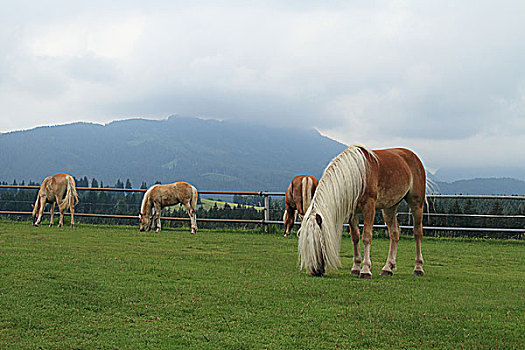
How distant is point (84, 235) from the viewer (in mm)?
10992

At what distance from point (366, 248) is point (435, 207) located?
9.13 m

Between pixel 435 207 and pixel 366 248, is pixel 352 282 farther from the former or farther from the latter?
pixel 435 207

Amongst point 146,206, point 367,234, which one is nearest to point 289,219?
point 146,206

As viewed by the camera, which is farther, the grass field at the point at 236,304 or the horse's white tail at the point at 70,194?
the horse's white tail at the point at 70,194

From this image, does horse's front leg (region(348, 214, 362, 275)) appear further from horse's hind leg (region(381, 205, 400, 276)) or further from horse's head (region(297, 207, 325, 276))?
horse's head (region(297, 207, 325, 276))

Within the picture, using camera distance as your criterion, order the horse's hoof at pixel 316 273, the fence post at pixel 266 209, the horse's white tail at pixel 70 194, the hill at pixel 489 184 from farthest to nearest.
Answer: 1. the hill at pixel 489 184
2. the fence post at pixel 266 209
3. the horse's white tail at pixel 70 194
4. the horse's hoof at pixel 316 273

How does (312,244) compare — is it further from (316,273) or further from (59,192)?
(59,192)

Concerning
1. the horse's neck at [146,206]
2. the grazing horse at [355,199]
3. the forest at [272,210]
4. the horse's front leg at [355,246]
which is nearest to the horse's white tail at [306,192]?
the forest at [272,210]

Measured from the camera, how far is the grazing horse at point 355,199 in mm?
6000

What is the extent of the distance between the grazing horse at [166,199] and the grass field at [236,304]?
19.4 ft

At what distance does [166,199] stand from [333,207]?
27.7ft

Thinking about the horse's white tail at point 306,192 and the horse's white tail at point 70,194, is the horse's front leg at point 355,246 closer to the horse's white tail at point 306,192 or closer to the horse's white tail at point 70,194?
the horse's white tail at point 306,192

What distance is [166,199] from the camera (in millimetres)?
13758

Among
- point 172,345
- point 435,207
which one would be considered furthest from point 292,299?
Answer: point 435,207
